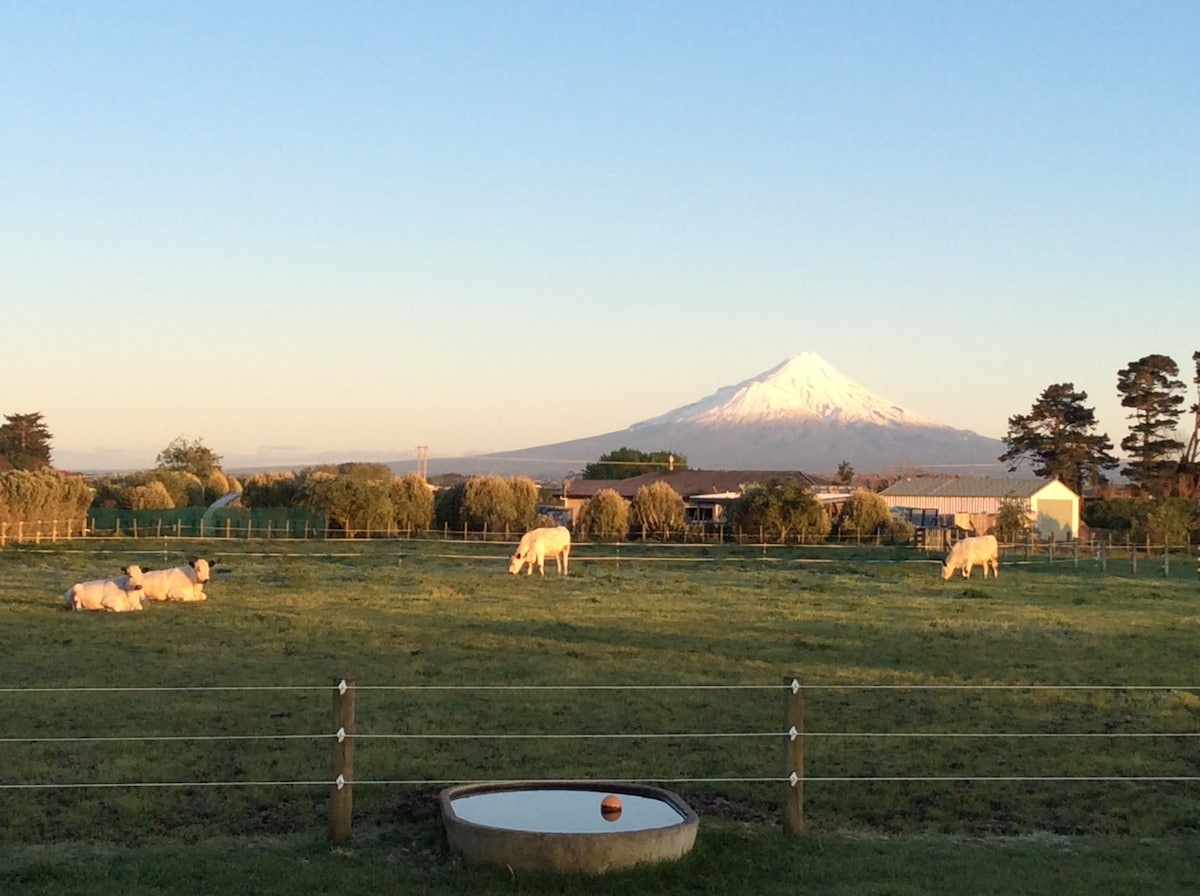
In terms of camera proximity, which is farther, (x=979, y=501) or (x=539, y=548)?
→ (x=979, y=501)

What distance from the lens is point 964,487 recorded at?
243 ft

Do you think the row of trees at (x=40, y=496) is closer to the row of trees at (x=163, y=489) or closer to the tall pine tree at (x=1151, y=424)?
the row of trees at (x=163, y=489)

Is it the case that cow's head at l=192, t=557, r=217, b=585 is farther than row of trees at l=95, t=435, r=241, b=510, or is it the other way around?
row of trees at l=95, t=435, r=241, b=510

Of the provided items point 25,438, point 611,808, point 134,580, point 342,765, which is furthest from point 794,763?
point 25,438

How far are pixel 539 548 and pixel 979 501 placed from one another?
44345 millimetres

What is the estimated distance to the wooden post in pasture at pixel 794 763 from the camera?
7840 mm

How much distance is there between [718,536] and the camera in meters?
55.9

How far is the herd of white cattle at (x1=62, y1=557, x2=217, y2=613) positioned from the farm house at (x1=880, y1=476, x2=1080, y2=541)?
4263 centimetres

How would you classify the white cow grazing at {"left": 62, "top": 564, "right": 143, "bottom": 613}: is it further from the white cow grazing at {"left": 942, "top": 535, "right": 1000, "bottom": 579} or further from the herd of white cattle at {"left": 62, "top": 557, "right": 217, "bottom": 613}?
the white cow grazing at {"left": 942, "top": 535, "right": 1000, "bottom": 579}

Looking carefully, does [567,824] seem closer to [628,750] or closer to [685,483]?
[628,750]

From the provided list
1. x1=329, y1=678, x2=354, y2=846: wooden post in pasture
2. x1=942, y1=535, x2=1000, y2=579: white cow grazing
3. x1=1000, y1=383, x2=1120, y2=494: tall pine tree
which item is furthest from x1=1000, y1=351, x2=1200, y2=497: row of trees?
x1=329, y1=678, x2=354, y2=846: wooden post in pasture

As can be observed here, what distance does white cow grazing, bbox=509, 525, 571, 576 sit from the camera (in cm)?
3244

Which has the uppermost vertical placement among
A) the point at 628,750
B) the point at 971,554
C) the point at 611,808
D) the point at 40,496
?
the point at 40,496

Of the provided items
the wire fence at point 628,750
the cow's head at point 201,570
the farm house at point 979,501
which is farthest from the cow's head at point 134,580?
the farm house at point 979,501
